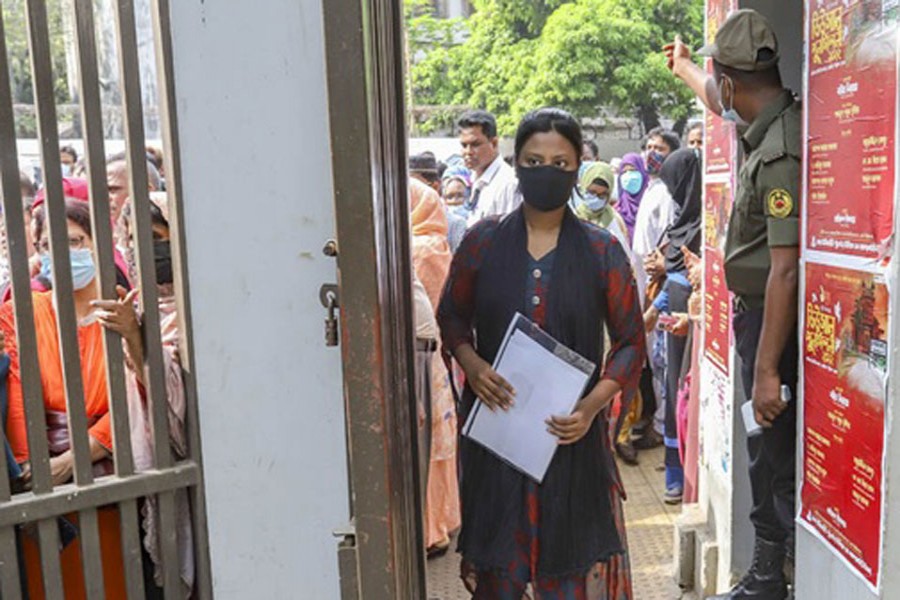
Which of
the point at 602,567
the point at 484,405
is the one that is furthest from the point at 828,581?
the point at 484,405

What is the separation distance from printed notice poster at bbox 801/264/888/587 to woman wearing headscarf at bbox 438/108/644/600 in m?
0.55

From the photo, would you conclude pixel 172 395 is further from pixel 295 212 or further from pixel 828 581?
pixel 828 581

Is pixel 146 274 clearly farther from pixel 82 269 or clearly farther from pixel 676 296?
pixel 676 296

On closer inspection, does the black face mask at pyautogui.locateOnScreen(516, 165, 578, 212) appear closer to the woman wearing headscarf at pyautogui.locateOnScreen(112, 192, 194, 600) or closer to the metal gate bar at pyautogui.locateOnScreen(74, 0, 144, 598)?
the woman wearing headscarf at pyautogui.locateOnScreen(112, 192, 194, 600)

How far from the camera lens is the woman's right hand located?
259 cm

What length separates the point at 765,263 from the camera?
2.63 m

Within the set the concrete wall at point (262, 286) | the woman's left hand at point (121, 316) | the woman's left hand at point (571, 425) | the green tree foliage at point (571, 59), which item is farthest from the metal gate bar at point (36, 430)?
the green tree foliage at point (571, 59)

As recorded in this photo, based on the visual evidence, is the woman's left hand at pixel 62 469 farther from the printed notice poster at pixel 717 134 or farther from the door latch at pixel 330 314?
the printed notice poster at pixel 717 134

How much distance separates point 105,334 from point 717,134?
2.34m

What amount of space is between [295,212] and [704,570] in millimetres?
2288

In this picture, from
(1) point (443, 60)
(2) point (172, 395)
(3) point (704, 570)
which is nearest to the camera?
(2) point (172, 395)

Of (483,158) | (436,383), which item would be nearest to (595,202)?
(483,158)

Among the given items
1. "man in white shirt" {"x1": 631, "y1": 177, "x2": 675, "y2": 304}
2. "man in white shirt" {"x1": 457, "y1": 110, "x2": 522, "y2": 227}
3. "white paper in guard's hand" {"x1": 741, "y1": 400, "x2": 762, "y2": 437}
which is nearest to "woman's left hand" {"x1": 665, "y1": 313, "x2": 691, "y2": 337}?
"man in white shirt" {"x1": 631, "y1": 177, "x2": 675, "y2": 304}

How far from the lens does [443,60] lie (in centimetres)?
2177
